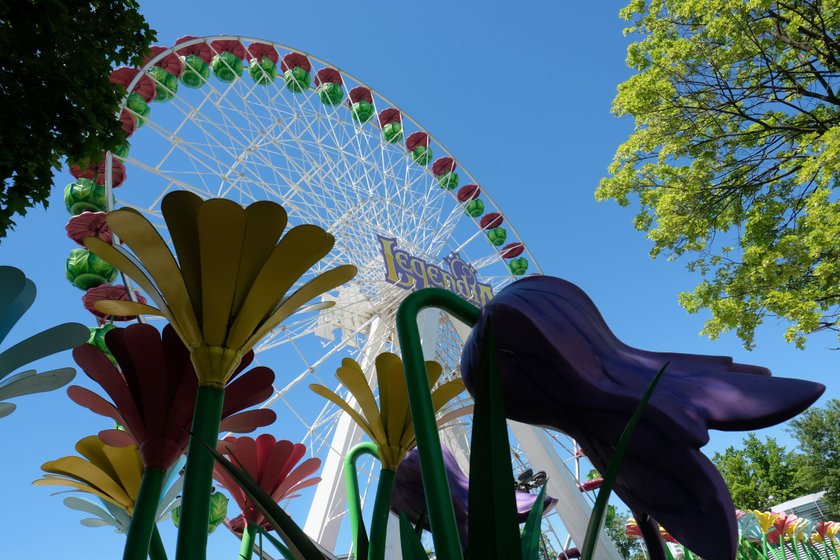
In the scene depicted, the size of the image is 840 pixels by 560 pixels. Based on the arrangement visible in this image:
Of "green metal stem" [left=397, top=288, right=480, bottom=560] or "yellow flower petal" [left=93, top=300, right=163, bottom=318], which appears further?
"yellow flower petal" [left=93, top=300, right=163, bottom=318]

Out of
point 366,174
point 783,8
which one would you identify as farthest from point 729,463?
point 783,8

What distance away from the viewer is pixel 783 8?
Answer: 20.4 ft

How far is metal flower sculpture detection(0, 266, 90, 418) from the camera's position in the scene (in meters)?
1.55

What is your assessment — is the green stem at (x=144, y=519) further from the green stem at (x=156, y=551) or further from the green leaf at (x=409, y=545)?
the green leaf at (x=409, y=545)

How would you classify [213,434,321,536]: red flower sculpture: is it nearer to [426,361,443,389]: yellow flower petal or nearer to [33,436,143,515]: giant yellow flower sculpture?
[33,436,143,515]: giant yellow flower sculpture

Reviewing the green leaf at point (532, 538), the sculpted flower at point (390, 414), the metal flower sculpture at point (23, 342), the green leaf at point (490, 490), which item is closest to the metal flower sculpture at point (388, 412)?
the sculpted flower at point (390, 414)

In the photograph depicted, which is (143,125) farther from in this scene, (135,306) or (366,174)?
(135,306)

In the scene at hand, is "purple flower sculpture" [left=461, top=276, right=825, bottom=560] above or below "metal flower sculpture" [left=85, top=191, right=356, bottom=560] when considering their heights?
below

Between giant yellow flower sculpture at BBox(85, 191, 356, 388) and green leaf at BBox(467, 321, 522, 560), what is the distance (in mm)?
701

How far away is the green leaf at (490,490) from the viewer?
2.45 ft

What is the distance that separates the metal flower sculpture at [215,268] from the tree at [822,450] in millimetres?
25817

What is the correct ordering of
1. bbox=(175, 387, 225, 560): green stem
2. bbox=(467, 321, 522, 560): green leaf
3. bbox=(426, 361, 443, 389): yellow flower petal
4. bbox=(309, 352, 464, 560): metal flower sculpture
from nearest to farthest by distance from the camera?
1. bbox=(467, 321, 522, 560): green leaf
2. bbox=(175, 387, 225, 560): green stem
3. bbox=(309, 352, 464, 560): metal flower sculpture
4. bbox=(426, 361, 443, 389): yellow flower petal

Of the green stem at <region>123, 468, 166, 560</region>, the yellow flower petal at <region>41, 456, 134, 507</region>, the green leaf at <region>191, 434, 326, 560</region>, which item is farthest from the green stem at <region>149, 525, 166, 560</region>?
the green leaf at <region>191, 434, 326, 560</region>

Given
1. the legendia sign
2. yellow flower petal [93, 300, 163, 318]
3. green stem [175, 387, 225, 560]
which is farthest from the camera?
the legendia sign
